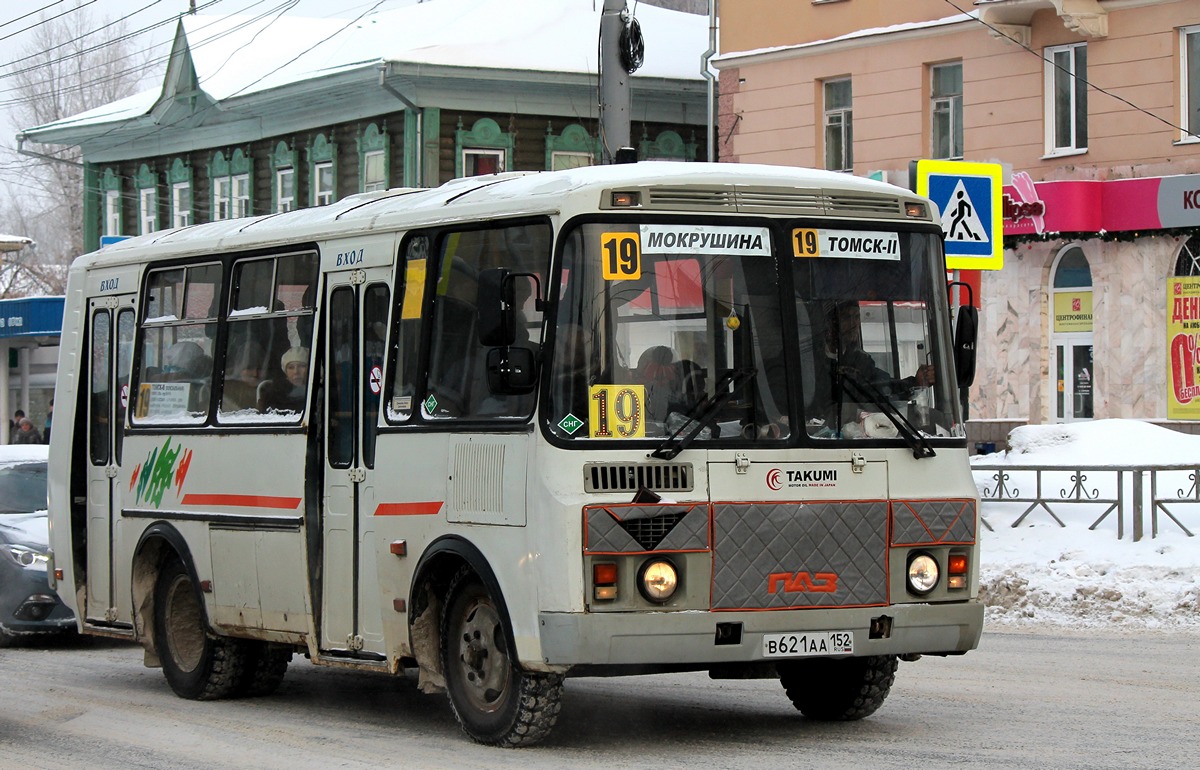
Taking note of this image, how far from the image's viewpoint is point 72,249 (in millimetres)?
75250

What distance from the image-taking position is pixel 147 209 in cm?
4775

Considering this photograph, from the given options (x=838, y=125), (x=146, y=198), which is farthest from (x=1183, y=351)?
(x=146, y=198)

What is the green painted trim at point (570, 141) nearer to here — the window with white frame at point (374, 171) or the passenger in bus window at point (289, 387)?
the window with white frame at point (374, 171)

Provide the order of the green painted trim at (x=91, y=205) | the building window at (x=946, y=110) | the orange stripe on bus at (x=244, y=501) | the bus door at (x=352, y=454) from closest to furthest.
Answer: the bus door at (x=352, y=454) → the orange stripe on bus at (x=244, y=501) → the building window at (x=946, y=110) → the green painted trim at (x=91, y=205)

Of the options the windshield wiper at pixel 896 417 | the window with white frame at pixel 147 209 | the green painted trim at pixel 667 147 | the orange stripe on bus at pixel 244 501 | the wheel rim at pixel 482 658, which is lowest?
the wheel rim at pixel 482 658

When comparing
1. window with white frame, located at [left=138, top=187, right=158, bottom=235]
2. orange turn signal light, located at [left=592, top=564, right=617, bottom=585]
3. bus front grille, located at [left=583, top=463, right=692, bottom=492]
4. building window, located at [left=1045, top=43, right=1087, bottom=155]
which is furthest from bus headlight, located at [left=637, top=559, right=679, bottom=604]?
window with white frame, located at [left=138, top=187, right=158, bottom=235]

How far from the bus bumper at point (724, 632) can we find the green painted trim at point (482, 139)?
30.6m

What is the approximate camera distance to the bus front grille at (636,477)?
8656 millimetres

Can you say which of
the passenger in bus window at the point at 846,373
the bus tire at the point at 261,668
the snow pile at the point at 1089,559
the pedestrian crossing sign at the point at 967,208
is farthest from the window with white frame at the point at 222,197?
the passenger in bus window at the point at 846,373

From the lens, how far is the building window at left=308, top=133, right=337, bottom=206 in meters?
41.2

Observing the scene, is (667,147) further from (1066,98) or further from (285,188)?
(1066,98)

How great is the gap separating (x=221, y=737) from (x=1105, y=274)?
22.0 meters

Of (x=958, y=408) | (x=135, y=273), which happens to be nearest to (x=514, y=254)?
(x=958, y=408)

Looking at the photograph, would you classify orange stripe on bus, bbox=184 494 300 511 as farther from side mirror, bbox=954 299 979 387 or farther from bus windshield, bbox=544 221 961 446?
side mirror, bbox=954 299 979 387
